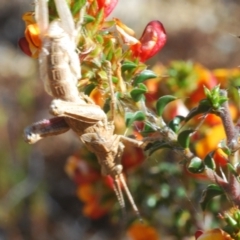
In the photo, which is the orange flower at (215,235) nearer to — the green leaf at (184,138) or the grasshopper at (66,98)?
the green leaf at (184,138)

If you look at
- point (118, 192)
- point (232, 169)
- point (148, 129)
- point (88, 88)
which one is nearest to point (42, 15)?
point (88, 88)

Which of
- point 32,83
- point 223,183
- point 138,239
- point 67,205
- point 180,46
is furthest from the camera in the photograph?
point 180,46

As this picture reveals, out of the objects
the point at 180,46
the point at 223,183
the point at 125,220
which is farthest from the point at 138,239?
the point at 180,46

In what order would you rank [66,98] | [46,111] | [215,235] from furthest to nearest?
[46,111] < [66,98] < [215,235]

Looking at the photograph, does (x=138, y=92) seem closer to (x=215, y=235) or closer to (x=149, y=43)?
(x=149, y=43)

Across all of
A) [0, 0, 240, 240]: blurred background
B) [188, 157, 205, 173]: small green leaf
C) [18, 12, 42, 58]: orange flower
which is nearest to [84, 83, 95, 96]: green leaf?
[18, 12, 42, 58]: orange flower

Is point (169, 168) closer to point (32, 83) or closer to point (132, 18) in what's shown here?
point (32, 83)
